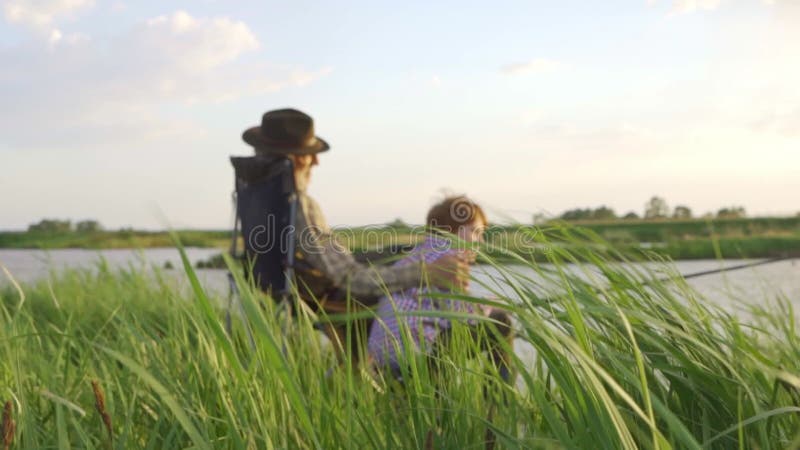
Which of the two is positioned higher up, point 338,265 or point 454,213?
point 454,213

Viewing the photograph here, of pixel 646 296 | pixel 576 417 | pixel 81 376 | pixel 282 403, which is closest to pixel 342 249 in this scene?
pixel 81 376

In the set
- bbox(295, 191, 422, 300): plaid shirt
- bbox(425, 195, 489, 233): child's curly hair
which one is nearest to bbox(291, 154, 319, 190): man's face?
bbox(295, 191, 422, 300): plaid shirt

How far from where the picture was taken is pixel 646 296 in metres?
1.44

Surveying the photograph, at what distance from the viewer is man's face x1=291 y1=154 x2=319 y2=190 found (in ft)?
13.6

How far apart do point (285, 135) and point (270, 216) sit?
0.54 metres

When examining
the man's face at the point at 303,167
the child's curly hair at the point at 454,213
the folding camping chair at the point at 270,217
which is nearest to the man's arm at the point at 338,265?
the folding camping chair at the point at 270,217

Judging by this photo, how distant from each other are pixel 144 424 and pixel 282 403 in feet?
1.94

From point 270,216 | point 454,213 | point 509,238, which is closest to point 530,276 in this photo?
point 509,238

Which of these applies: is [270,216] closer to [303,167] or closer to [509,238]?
[303,167]

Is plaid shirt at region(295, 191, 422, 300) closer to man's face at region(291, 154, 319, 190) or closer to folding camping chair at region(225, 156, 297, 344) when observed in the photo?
folding camping chair at region(225, 156, 297, 344)

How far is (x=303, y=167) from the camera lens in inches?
168

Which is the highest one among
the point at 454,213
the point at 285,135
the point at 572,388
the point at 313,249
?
the point at 285,135

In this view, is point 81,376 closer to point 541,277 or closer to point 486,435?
point 486,435

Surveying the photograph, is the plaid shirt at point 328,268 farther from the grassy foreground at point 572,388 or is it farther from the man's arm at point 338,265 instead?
the grassy foreground at point 572,388
